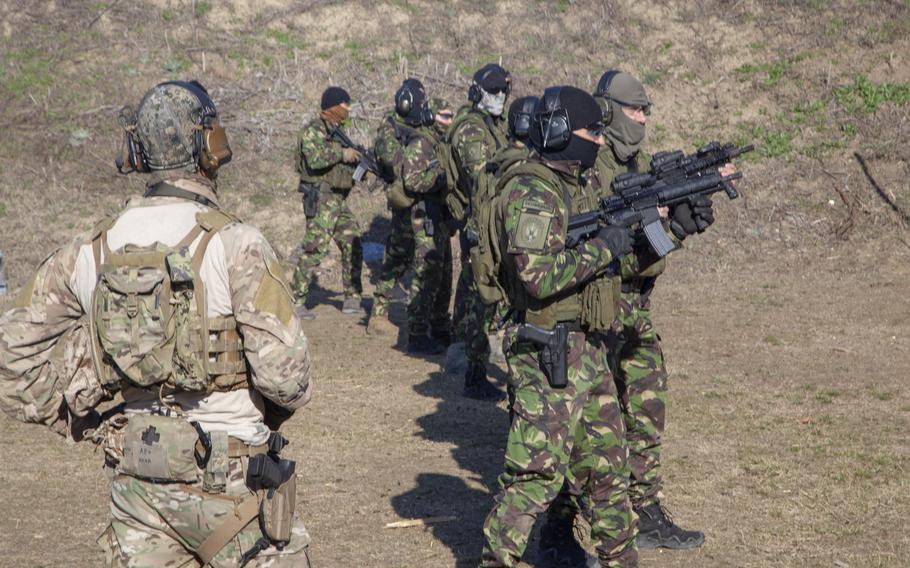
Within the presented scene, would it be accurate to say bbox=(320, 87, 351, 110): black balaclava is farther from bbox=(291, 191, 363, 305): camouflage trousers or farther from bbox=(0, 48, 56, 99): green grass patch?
bbox=(0, 48, 56, 99): green grass patch

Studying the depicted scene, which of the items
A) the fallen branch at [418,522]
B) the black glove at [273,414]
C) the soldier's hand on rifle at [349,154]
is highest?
the soldier's hand on rifle at [349,154]

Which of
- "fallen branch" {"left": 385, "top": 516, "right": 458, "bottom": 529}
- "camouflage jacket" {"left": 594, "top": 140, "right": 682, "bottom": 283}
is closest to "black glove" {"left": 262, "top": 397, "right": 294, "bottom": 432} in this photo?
"camouflage jacket" {"left": 594, "top": 140, "right": 682, "bottom": 283}

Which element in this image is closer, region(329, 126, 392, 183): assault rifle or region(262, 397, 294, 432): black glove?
region(262, 397, 294, 432): black glove

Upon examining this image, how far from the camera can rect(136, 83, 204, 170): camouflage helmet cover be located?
3723 millimetres

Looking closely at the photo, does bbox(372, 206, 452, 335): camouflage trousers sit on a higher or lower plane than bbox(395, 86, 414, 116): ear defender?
lower

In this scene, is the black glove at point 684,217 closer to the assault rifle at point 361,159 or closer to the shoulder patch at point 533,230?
the shoulder patch at point 533,230

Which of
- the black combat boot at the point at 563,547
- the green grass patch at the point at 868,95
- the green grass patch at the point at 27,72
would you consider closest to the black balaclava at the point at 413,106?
the black combat boot at the point at 563,547

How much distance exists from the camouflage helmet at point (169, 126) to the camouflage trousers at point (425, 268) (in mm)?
6839

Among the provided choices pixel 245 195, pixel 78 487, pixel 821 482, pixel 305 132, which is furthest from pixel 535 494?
pixel 245 195

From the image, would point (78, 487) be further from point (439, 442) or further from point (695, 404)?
point (695, 404)

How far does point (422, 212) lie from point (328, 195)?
1850mm

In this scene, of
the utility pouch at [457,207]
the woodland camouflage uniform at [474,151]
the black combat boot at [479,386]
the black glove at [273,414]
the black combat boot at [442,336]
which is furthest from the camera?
the black combat boot at [442,336]

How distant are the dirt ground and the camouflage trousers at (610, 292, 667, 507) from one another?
1.44 feet

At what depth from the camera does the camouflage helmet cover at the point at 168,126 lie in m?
3.72
